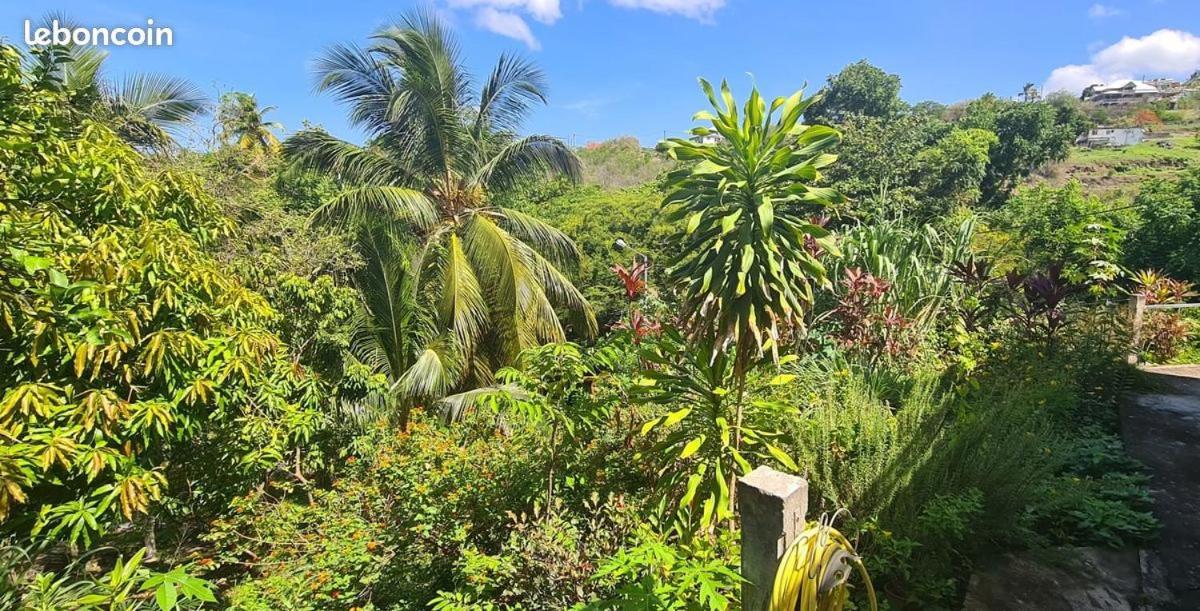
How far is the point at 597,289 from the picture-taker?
46.1 ft

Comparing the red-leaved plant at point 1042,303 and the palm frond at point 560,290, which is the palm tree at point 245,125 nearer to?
the palm frond at point 560,290

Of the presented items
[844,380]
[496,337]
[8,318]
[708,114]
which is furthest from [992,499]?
[496,337]

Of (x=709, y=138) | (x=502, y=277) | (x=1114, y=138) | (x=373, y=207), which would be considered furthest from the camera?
(x=1114, y=138)

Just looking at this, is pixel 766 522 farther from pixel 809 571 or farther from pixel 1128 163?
pixel 1128 163

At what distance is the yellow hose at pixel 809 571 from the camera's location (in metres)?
1.60

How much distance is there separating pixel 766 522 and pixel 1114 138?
161ft

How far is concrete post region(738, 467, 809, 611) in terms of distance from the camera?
1643mm

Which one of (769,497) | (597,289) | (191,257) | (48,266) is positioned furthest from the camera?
(597,289)

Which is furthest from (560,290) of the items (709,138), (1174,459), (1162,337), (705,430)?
(1162,337)

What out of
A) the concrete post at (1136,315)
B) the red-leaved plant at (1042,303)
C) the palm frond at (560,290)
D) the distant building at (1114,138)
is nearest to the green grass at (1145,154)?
the distant building at (1114,138)

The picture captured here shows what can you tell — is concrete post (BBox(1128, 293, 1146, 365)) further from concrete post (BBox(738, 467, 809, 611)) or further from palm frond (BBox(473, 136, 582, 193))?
palm frond (BBox(473, 136, 582, 193))

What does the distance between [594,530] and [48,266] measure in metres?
2.85

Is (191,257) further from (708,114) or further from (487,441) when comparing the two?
(708,114)

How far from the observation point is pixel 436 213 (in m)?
9.08
